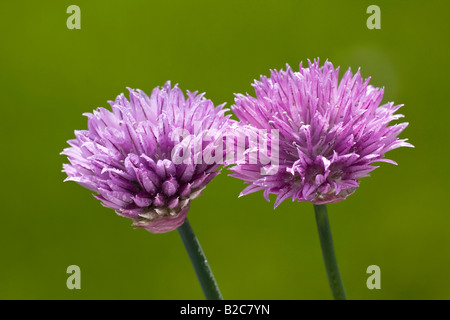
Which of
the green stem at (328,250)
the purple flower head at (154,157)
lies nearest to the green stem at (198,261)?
the purple flower head at (154,157)

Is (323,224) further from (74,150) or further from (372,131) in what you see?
(74,150)

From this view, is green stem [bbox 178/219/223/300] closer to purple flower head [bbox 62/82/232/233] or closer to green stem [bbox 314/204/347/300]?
purple flower head [bbox 62/82/232/233]

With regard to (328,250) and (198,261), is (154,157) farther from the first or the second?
(328,250)

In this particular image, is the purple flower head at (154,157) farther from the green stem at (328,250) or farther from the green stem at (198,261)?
the green stem at (328,250)

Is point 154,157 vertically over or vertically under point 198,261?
over

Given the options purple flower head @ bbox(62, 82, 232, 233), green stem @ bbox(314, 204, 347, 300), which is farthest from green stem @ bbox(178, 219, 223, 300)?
green stem @ bbox(314, 204, 347, 300)

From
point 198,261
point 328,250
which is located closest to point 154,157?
point 198,261
